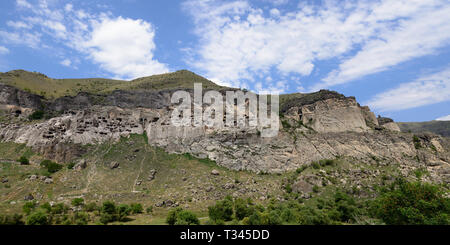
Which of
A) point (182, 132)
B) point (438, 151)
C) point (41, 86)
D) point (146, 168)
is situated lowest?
point (146, 168)

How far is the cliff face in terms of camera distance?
4203 centimetres

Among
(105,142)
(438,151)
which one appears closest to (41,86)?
(105,142)

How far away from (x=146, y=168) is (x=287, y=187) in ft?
→ 73.4

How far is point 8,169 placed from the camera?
34.2 meters

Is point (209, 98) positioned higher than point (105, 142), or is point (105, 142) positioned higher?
point (209, 98)

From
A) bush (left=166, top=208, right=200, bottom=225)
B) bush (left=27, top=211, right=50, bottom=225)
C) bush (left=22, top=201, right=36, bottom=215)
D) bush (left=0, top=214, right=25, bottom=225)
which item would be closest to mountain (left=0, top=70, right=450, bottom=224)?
bush (left=22, top=201, right=36, bottom=215)

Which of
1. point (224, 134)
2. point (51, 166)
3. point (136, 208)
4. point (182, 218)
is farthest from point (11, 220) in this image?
point (224, 134)

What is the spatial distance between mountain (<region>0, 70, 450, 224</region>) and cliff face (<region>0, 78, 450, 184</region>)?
0.19m

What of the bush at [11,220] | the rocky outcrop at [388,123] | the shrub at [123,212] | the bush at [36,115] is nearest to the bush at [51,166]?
the bush at [11,220]

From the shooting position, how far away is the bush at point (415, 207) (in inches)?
797

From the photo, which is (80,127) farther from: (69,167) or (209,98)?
(209,98)

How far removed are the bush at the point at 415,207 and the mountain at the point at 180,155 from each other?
23.8 feet

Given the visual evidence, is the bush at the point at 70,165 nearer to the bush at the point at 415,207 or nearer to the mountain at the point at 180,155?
the mountain at the point at 180,155

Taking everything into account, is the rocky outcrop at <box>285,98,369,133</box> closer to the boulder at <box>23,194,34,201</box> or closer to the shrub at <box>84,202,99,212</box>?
the shrub at <box>84,202,99,212</box>
